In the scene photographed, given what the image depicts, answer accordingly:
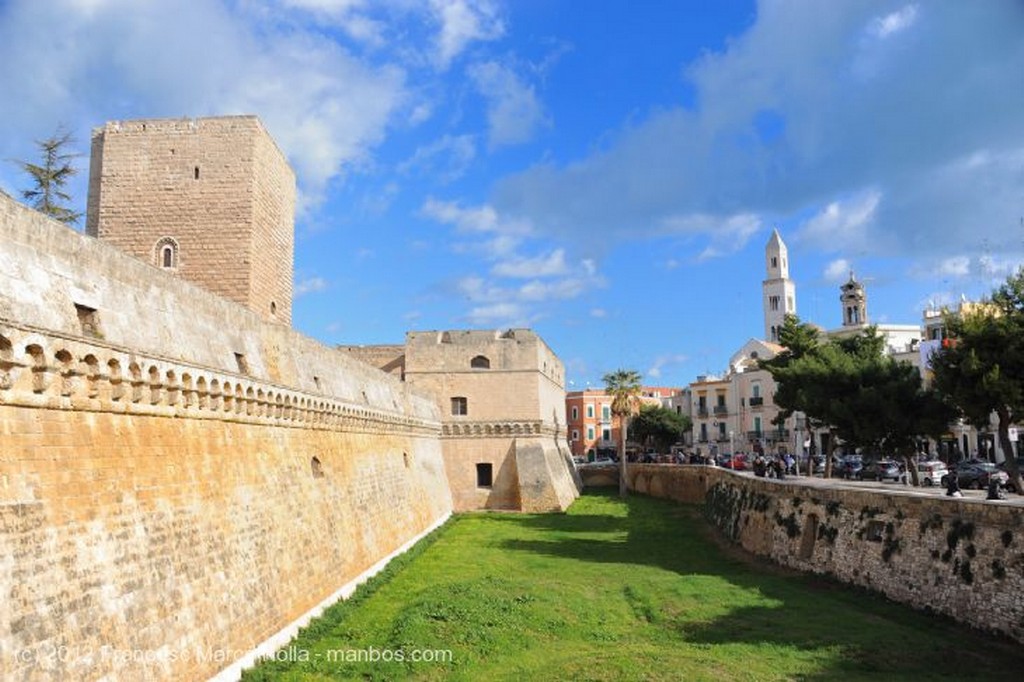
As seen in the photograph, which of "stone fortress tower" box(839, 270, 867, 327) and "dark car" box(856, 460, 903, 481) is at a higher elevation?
"stone fortress tower" box(839, 270, 867, 327)

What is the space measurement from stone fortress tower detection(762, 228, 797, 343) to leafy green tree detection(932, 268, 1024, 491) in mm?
56840

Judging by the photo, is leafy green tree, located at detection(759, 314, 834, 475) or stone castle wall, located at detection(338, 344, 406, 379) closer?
leafy green tree, located at detection(759, 314, 834, 475)

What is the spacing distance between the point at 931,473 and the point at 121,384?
90.7 feet

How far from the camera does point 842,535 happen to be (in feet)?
55.0

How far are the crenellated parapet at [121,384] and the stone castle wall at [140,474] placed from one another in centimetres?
2

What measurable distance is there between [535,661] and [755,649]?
3.07 m

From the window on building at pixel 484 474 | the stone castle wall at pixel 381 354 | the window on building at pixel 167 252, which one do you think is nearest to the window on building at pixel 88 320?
the window on building at pixel 167 252

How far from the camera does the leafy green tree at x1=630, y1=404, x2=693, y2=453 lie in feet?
219

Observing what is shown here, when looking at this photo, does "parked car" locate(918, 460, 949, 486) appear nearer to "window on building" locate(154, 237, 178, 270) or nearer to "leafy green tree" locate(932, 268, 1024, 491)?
"leafy green tree" locate(932, 268, 1024, 491)

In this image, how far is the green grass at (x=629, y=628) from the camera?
34.6 feet

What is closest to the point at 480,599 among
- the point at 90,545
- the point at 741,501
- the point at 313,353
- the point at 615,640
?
the point at 615,640

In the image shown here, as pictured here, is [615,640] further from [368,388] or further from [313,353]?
[368,388]

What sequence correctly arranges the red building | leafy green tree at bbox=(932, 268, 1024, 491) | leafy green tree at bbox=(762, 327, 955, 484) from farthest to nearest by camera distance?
the red building → leafy green tree at bbox=(762, 327, 955, 484) → leafy green tree at bbox=(932, 268, 1024, 491)

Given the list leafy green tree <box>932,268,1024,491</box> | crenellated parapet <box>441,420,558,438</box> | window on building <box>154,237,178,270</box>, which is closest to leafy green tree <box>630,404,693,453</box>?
crenellated parapet <box>441,420,558,438</box>
